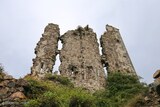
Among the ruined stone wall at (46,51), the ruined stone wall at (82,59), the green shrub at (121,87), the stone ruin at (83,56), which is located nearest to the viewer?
the green shrub at (121,87)

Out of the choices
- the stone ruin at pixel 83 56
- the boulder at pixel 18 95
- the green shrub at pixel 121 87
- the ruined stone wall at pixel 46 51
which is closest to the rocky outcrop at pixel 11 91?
the boulder at pixel 18 95

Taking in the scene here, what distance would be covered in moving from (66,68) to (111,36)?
20.4 feet

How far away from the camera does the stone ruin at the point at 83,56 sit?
63.0ft

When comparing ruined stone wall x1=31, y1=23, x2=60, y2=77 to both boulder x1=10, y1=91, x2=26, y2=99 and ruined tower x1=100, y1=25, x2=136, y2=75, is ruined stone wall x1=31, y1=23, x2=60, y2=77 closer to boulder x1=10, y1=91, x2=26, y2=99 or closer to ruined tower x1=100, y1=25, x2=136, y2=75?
ruined tower x1=100, y1=25, x2=136, y2=75

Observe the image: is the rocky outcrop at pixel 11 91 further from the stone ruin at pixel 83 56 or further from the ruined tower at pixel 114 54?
the ruined tower at pixel 114 54

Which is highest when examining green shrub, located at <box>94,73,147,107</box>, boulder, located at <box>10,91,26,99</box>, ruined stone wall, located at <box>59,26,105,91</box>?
ruined stone wall, located at <box>59,26,105,91</box>

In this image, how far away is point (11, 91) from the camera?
8.19 meters

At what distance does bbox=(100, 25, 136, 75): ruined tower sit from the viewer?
21000 millimetres

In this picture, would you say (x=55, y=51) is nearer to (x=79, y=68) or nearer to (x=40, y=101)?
(x=79, y=68)

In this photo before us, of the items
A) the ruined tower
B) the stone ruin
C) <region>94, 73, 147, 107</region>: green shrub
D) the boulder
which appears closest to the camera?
the boulder

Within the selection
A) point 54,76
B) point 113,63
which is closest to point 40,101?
point 54,76

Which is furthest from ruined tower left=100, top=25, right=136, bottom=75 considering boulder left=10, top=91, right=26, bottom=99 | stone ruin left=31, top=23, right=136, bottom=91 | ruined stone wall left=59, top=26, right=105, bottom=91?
boulder left=10, top=91, right=26, bottom=99

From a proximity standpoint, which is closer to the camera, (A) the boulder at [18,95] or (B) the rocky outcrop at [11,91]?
Result: (B) the rocky outcrop at [11,91]

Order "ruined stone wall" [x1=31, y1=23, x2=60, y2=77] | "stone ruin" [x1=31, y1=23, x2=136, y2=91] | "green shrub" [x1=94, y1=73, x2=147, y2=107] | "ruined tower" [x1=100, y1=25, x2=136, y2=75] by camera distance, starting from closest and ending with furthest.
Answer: "green shrub" [x1=94, y1=73, x2=147, y2=107], "stone ruin" [x1=31, y1=23, x2=136, y2=91], "ruined stone wall" [x1=31, y1=23, x2=60, y2=77], "ruined tower" [x1=100, y1=25, x2=136, y2=75]
